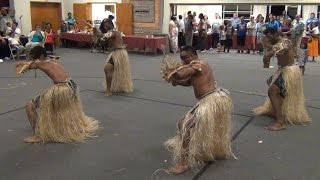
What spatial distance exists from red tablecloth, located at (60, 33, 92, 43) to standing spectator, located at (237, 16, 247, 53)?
493 cm

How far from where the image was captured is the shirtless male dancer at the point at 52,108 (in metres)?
3.51

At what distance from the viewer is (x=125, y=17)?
13312 millimetres

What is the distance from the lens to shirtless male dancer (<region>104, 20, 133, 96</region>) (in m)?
5.46

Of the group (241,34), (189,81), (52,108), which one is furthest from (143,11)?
(189,81)

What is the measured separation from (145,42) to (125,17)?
264 centimetres

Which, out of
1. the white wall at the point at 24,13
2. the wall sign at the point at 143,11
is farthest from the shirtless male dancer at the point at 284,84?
the white wall at the point at 24,13

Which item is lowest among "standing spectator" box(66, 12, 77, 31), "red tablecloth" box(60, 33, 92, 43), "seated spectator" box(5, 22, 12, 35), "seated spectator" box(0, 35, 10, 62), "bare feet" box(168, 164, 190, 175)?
"bare feet" box(168, 164, 190, 175)

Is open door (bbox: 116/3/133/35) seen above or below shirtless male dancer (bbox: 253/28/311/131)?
above

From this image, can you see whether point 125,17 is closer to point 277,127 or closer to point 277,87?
point 277,87

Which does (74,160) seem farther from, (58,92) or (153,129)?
(153,129)

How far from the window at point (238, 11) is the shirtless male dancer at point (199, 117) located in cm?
1083

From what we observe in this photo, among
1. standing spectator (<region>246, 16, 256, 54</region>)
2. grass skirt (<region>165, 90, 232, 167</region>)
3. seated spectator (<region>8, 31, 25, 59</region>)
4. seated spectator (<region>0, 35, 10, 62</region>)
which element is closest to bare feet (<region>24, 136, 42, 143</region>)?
grass skirt (<region>165, 90, 232, 167</region>)

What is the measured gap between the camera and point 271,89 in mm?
4090

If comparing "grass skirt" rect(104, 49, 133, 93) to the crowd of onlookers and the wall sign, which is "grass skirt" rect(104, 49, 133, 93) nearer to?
the crowd of onlookers
